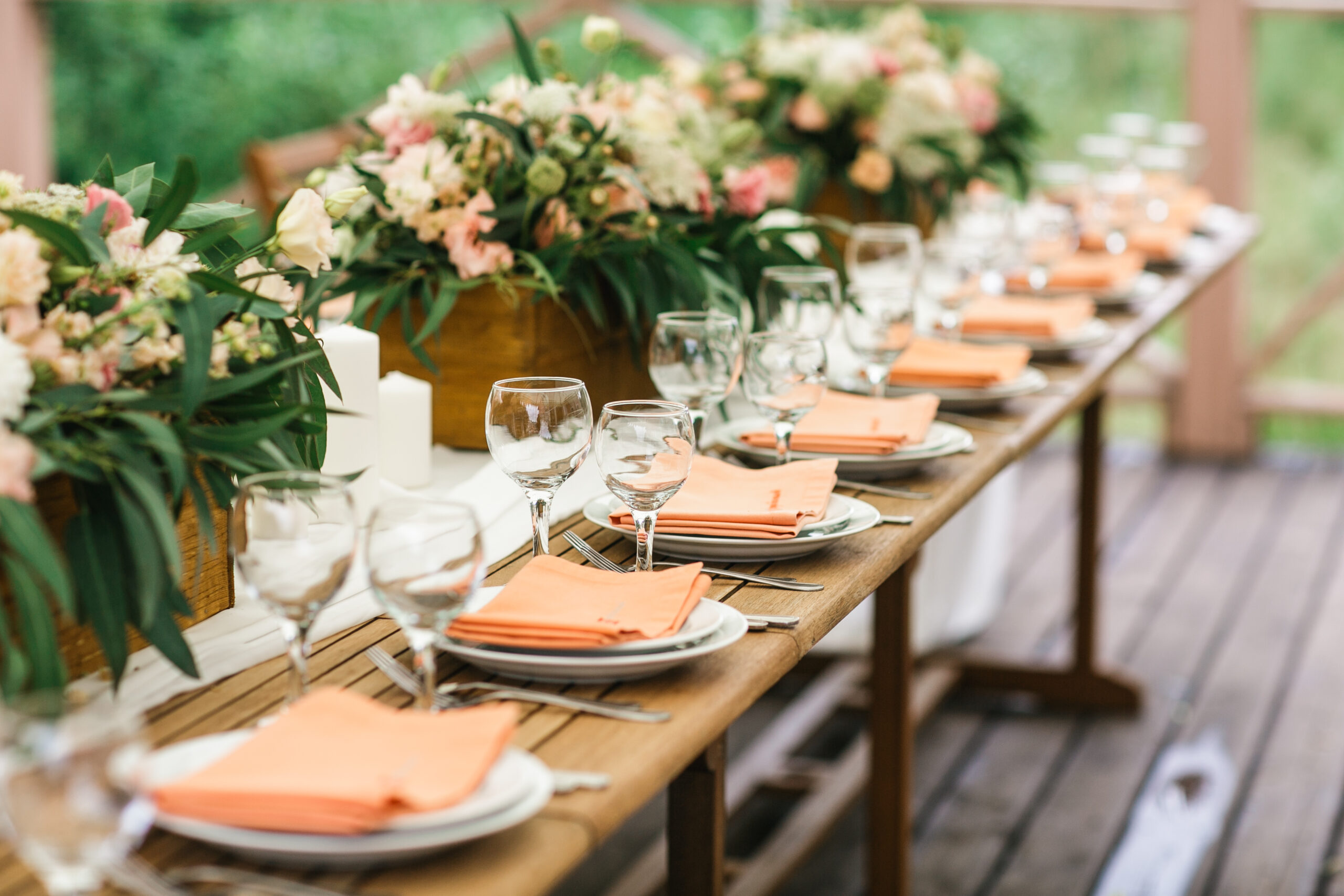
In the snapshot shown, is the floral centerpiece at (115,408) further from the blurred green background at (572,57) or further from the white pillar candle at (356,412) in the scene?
the blurred green background at (572,57)

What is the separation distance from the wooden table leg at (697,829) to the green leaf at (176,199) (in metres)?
0.66

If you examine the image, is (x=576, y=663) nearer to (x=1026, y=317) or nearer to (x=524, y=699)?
(x=524, y=699)

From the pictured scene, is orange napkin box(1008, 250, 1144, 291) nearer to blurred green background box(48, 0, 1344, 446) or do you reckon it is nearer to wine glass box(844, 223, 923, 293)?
wine glass box(844, 223, 923, 293)

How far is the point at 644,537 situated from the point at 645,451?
0.30 feet

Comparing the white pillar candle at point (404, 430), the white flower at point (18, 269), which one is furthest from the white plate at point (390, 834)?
the white pillar candle at point (404, 430)

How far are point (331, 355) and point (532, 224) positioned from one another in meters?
0.41

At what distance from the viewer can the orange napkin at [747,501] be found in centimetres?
137

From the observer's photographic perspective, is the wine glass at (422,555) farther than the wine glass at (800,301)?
No

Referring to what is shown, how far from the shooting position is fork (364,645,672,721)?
105 cm

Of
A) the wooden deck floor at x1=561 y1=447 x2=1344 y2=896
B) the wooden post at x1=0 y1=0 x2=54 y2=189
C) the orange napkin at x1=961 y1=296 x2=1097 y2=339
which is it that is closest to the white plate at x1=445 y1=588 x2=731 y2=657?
the orange napkin at x1=961 y1=296 x2=1097 y2=339

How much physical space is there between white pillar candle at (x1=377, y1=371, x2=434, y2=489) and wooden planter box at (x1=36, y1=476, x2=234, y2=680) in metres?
0.34

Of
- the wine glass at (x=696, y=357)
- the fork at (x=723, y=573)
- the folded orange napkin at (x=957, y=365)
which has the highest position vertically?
the wine glass at (x=696, y=357)

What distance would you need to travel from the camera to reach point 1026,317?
234 cm

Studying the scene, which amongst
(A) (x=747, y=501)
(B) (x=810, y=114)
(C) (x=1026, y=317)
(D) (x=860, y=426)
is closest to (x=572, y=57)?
(B) (x=810, y=114)
